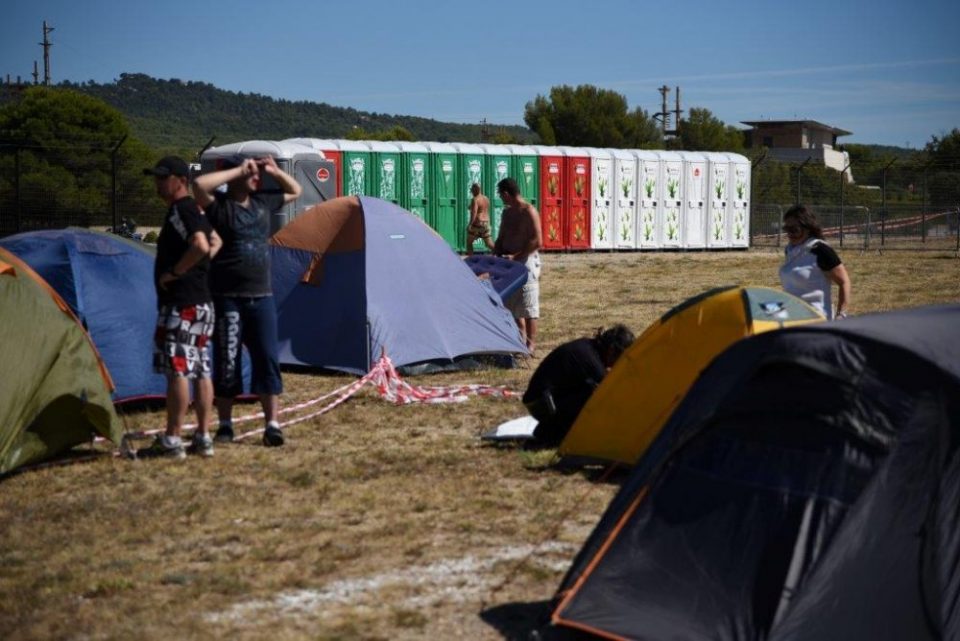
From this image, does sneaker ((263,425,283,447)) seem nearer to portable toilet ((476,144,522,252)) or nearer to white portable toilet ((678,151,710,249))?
portable toilet ((476,144,522,252))

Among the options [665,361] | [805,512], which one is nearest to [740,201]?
[665,361]

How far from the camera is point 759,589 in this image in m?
4.62

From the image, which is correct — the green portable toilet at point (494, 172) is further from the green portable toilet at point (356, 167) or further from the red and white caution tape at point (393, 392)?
the red and white caution tape at point (393, 392)

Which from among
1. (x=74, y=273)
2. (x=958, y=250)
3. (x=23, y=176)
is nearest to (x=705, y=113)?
(x=958, y=250)

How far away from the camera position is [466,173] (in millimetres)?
30172

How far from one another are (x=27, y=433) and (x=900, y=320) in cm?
497

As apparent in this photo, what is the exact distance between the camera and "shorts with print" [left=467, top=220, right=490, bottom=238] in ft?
60.9

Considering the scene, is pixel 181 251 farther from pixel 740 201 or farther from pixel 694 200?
pixel 740 201

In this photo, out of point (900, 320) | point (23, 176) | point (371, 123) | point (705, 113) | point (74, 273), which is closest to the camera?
point (900, 320)

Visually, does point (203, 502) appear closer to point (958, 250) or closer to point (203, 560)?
point (203, 560)

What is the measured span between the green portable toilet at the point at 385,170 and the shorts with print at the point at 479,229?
933 cm

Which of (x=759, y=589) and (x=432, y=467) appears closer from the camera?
(x=759, y=589)

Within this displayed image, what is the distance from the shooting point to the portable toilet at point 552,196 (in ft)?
104

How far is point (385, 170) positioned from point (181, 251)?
20857mm
